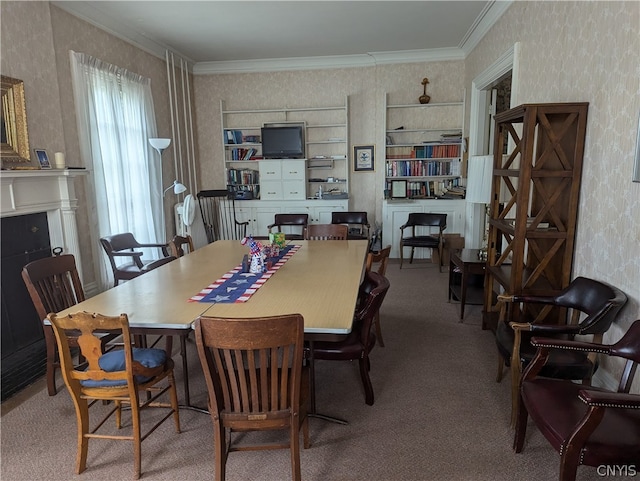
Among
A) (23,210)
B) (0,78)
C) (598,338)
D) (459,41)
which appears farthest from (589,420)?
(459,41)

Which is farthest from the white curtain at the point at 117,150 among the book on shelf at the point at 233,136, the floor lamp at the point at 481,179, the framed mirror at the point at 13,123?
the floor lamp at the point at 481,179

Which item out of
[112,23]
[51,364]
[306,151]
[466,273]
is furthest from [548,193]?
[112,23]

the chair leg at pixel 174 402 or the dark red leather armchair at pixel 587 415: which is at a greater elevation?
the dark red leather armchair at pixel 587 415

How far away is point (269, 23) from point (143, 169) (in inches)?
88.7

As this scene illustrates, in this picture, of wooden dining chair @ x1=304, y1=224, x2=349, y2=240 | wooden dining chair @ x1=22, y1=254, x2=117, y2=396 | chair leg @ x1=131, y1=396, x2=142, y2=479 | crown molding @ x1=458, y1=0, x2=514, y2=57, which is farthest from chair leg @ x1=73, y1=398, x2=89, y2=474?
crown molding @ x1=458, y1=0, x2=514, y2=57

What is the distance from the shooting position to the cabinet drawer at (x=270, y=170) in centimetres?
612

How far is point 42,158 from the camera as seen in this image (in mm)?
3451

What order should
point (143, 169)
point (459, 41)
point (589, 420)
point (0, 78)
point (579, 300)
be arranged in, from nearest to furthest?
1. point (589, 420)
2. point (579, 300)
3. point (0, 78)
4. point (143, 169)
5. point (459, 41)

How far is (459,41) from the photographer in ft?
17.7

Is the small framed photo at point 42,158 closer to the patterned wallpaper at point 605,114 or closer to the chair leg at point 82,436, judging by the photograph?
the chair leg at point 82,436

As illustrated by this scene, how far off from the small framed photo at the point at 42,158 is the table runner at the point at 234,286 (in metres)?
1.99

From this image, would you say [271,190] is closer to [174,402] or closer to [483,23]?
[483,23]

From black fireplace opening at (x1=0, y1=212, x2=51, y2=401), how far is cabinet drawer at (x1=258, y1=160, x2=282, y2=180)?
3188 millimetres

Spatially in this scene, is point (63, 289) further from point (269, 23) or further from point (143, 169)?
point (269, 23)
